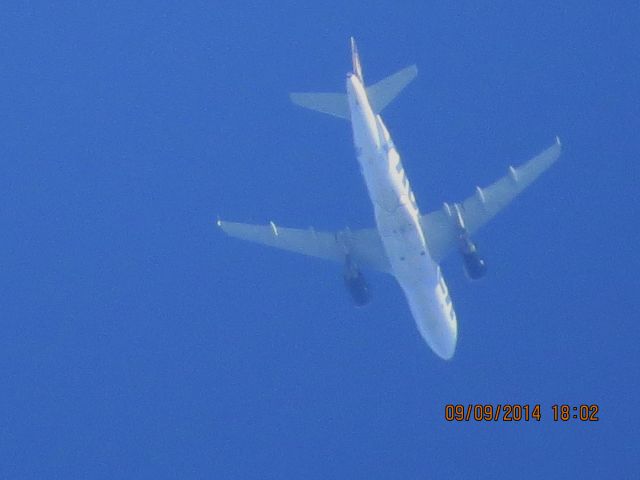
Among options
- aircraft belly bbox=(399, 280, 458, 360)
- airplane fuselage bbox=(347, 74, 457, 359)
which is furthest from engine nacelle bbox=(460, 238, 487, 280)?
aircraft belly bbox=(399, 280, 458, 360)

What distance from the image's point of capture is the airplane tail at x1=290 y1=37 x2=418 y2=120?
149 ft

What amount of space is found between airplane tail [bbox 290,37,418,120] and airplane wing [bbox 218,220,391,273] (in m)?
5.60

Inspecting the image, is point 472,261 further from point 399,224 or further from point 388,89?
point 388,89

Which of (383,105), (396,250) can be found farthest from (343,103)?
(396,250)

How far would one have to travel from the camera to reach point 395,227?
45.4 m

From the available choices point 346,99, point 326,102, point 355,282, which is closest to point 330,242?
point 355,282

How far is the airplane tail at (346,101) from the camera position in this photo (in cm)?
4541

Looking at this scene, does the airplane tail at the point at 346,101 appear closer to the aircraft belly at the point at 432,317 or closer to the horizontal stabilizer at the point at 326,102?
the horizontal stabilizer at the point at 326,102

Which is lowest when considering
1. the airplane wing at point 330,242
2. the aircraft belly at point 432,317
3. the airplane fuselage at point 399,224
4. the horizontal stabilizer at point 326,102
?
the aircraft belly at point 432,317

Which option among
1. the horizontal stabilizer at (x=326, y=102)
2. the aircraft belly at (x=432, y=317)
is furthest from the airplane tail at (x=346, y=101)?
the aircraft belly at (x=432, y=317)

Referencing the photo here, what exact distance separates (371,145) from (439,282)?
837cm

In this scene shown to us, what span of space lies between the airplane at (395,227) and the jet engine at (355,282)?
0.04 meters

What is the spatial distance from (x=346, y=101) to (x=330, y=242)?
267 inches

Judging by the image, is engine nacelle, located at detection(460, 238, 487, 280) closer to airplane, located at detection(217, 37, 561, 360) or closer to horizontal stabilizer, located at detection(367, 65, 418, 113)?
airplane, located at detection(217, 37, 561, 360)
